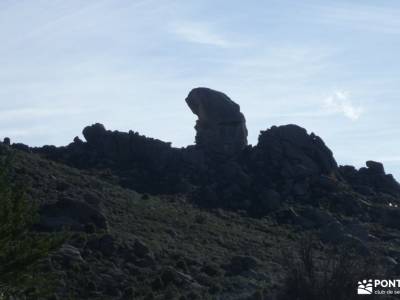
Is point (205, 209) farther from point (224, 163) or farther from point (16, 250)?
point (16, 250)

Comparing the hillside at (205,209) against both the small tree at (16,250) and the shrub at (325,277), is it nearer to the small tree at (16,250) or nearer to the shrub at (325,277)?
the shrub at (325,277)

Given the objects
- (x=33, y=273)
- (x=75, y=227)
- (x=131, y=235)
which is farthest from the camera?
(x=131, y=235)

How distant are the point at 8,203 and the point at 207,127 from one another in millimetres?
49245

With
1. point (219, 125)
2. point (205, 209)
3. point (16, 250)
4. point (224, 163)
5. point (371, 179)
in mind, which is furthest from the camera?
point (371, 179)

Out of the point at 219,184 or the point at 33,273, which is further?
the point at 219,184

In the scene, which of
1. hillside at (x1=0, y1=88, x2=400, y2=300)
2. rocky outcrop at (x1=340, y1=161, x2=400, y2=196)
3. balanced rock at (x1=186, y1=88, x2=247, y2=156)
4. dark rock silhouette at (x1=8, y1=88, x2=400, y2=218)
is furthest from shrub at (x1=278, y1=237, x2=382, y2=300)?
rocky outcrop at (x1=340, y1=161, x2=400, y2=196)

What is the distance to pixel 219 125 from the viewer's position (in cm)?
7112

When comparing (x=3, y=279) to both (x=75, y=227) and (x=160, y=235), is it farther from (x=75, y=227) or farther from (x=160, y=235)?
(x=160, y=235)

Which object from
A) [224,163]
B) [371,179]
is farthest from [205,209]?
[371,179]

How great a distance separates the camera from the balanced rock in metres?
70.9

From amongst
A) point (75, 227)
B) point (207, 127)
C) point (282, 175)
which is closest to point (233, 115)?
point (207, 127)

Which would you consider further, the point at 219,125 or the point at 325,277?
the point at 219,125

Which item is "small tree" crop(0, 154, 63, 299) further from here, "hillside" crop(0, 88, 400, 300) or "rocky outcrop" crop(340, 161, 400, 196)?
"rocky outcrop" crop(340, 161, 400, 196)

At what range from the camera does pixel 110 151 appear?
71.1 m
